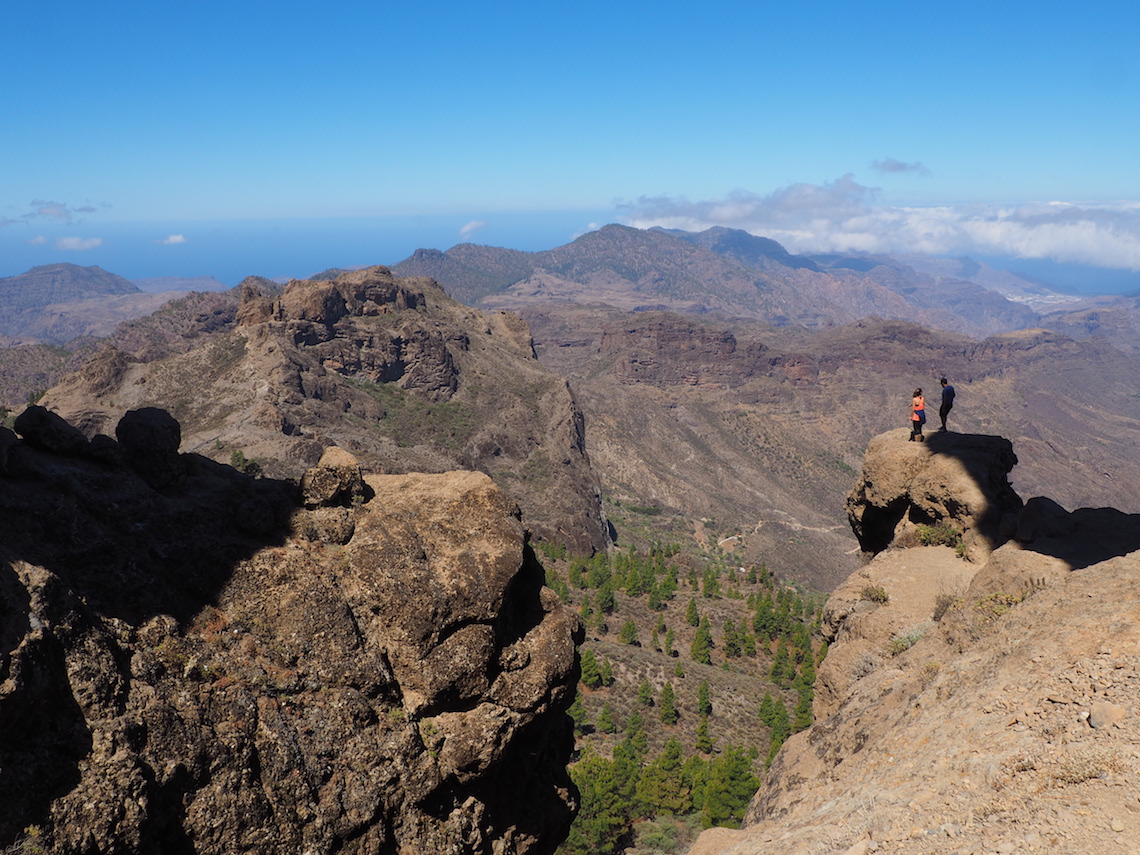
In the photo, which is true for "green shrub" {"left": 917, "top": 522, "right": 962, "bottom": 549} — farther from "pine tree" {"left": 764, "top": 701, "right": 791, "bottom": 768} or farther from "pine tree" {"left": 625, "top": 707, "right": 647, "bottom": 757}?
"pine tree" {"left": 625, "top": 707, "right": 647, "bottom": 757}

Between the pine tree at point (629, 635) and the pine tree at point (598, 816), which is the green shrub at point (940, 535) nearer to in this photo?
the pine tree at point (598, 816)

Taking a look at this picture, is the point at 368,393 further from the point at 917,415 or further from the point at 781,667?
the point at 917,415

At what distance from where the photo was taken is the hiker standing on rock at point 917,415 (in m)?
25.5

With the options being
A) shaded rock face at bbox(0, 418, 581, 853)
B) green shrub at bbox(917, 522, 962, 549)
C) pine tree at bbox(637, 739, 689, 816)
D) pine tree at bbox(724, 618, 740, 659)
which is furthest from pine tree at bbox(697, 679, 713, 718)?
shaded rock face at bbox(0, 418, 581, 853)

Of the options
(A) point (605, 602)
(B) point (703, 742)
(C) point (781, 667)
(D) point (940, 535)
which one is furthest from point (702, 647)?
(D) point (940, 535)

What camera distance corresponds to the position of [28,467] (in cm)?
1315

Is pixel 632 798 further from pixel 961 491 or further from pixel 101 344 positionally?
pixel 101 344

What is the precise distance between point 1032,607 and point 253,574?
54.4 feet

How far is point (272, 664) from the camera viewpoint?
1313cm

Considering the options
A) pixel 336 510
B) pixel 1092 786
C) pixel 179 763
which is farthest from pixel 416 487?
pixel 1092 786

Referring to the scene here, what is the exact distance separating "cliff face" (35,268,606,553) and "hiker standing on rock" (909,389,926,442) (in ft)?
192

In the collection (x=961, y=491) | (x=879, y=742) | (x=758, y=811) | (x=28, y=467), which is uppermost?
(x=28, y=467)

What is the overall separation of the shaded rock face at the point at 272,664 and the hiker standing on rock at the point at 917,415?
54.2ft

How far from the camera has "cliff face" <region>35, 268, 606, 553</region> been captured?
86625 millimetres
